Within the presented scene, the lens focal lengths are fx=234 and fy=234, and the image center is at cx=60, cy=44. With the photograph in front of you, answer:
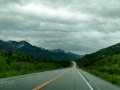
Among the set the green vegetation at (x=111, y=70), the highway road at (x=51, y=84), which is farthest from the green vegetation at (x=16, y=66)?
the green vegetation at (x=111, y=70)

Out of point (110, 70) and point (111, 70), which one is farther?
Answer: point (110, 70)

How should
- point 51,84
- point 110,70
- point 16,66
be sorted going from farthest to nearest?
point 16,66 < point 110,70 < point 51,84

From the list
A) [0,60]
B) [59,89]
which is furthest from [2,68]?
[59,89]

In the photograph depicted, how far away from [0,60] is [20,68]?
865 centimetres

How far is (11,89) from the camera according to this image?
53.4ft

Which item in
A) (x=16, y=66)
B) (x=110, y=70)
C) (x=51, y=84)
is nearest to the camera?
(x=51, y=84)

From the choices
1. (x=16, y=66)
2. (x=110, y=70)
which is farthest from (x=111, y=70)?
(x=16, y=66)

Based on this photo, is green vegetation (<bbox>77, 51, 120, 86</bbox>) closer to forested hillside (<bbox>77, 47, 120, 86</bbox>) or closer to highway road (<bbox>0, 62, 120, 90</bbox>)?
forested hillside (<bbox>77, 47, 120, 86</bbox>)

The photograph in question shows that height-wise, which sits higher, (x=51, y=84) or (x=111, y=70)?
(x=111, y=70)

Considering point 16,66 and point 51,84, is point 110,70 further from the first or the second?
point 51,84

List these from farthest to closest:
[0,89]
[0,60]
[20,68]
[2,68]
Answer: [20,68]
[0,60]
[2,68]
[0,89]

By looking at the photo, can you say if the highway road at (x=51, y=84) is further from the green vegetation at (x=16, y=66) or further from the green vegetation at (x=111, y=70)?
the green vegetation at (x=16, y=66)

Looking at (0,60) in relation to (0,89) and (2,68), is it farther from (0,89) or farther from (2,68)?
(0,89)

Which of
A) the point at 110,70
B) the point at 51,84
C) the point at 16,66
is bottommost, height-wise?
the point at 51,84
